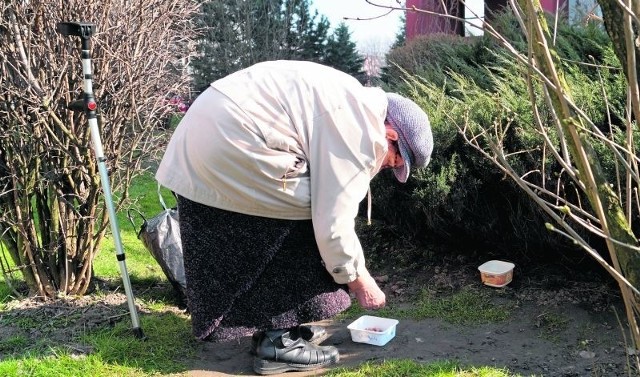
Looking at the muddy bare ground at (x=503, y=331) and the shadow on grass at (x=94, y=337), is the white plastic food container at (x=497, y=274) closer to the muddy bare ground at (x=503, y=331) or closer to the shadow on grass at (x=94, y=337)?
the muddy bare ground at (x=503, y=331)

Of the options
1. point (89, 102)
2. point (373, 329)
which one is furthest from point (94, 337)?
point (373, 329)

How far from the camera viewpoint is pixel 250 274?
2.93 m

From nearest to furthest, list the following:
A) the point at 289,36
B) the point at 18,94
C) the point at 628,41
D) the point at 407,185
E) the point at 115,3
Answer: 1. the point at 628,41
2. the point at 18,94
3. the point at 115,3
4. the point at 407,185
5. the point at 289,36

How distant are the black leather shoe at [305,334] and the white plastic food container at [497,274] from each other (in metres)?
1.15

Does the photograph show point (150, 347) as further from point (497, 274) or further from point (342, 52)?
point (342, 52)

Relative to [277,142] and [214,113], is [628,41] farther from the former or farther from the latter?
[214,113]

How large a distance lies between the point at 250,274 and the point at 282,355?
53cm

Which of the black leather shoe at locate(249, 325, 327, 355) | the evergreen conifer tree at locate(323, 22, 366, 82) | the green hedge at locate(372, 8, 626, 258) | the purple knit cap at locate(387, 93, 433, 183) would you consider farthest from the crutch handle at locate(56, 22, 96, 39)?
the evergreen conifer tree at locate(323, 22, 366, 82)

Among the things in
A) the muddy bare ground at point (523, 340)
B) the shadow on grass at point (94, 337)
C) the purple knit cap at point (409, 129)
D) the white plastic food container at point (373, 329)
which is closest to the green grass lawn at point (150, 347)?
the shadow on grass at point (94, 337)

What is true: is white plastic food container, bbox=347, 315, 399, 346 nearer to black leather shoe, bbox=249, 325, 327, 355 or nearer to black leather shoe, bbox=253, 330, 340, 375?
black leather shoe, bbox=249, 325, 327, 355

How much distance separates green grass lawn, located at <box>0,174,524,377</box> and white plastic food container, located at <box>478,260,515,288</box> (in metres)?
0.14

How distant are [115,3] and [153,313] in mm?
1821

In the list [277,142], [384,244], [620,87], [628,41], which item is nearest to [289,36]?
[384,244]

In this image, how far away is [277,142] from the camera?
8.46 ft
